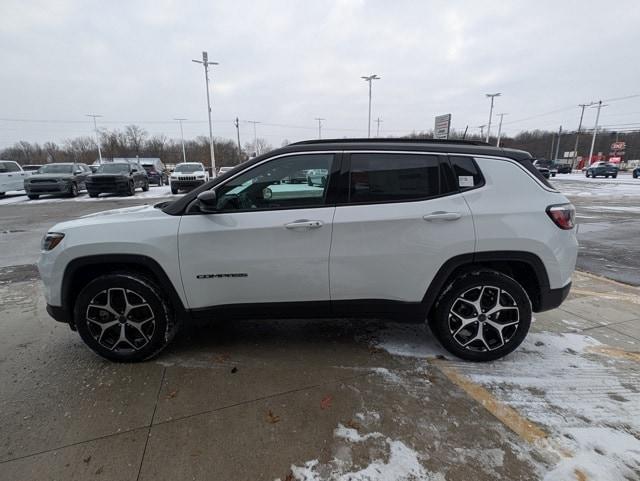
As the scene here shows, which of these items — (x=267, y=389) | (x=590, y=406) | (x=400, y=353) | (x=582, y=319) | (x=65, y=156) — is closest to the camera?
(x=590, y=406)

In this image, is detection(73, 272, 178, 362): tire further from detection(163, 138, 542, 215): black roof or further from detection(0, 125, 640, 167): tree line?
detection(0, 125, 640, 167): tree line

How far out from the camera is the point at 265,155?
283 cm

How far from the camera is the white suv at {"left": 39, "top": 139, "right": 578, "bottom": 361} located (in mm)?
2684

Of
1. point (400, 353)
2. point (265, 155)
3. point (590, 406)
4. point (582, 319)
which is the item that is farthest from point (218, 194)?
point (582, 319)

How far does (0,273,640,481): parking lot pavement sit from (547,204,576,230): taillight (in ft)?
3.85

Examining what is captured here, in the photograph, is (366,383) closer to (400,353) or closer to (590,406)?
(400,353)

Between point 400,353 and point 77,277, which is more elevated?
point 77,277

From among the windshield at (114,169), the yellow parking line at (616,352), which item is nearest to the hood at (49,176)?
the windshield at (114,169)

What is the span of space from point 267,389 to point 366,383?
29.9 inches

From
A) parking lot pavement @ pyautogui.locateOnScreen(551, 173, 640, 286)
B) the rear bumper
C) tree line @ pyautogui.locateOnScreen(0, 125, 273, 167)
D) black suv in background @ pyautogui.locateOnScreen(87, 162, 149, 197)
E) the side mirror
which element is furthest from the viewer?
tree line @ pyautogui.locateOnScreen(0, 125, 273, 167)

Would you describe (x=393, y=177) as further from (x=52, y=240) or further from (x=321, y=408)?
(x=52, y=240)

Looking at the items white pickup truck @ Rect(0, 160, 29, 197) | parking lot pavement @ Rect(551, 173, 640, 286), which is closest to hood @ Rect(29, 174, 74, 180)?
white pickup truck @ Rect(0, 160, 29, 197)

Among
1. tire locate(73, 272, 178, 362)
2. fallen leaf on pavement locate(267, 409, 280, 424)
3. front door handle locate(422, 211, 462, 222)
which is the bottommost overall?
fallen leaf on pavement locate(267, 409, 280, 424)

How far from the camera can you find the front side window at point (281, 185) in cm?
274
